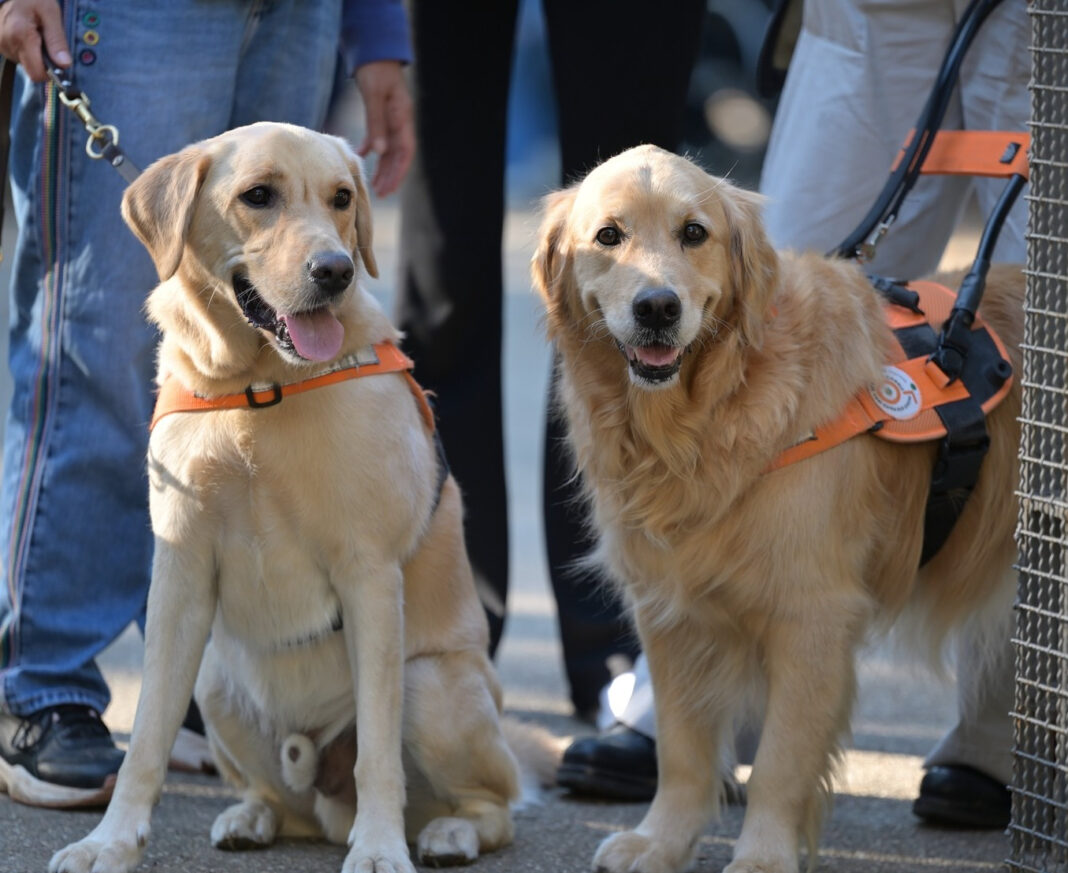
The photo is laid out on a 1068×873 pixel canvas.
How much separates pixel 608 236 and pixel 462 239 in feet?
4.04

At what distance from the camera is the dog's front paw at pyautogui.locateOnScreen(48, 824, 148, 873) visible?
258 centimetres

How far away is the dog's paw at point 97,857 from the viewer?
2582mm

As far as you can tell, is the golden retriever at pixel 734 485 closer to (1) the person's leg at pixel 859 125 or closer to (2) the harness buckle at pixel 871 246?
(2) the harness buckle at pixel 871 246

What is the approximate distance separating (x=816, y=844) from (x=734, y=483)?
711 millimetres

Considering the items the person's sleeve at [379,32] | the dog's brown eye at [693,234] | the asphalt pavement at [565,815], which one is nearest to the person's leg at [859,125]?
the dog's brown eye at [693,234]

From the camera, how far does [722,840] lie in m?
3.20

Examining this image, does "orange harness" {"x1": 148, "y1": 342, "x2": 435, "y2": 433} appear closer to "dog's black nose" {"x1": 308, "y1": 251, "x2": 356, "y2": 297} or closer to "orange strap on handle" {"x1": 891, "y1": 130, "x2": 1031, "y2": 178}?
"dog's black nose" {"x1": 308, "y1": 251, "x2": 356, "y2": 297}

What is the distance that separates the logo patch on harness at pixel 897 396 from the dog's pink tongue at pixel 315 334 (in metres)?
1.03

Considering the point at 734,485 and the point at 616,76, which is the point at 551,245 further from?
the point at 616,76

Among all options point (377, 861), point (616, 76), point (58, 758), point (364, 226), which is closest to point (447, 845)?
point (377, 861)

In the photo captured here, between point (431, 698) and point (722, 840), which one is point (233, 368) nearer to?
point (431, 698)

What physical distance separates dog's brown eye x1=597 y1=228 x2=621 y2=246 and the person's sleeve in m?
0.92

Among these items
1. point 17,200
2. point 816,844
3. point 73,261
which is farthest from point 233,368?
point 816,844

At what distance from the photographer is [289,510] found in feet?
9.04
